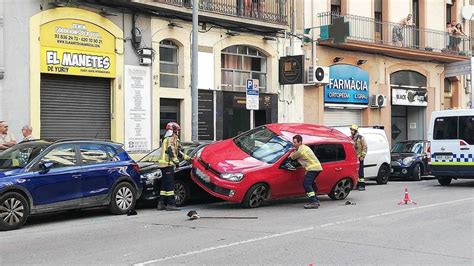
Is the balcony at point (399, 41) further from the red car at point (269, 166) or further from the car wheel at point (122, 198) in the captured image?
the car wheel at point (122, 198)

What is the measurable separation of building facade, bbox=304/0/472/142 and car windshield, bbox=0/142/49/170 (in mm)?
15089

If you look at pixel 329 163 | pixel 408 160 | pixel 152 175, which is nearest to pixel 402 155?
pixel 408 160

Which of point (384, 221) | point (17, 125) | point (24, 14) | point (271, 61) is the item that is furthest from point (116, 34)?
point (384, 221)

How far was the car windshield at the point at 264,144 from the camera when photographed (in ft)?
38.5

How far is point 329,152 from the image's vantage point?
41.3ft

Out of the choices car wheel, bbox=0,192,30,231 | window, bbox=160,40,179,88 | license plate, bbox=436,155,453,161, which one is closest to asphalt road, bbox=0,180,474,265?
car wheel, bbox=0,192,30,231

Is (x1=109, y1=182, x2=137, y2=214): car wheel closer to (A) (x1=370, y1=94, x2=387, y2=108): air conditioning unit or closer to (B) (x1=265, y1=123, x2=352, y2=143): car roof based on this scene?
(B) (x1=265, y1=123, x2=352, y2=143): car roof

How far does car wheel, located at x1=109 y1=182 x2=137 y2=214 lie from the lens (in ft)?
35.0

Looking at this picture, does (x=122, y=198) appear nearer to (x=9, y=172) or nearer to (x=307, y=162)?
(x=9, y=172)

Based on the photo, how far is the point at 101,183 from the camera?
34.1 feet

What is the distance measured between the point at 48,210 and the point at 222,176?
337 centimetres

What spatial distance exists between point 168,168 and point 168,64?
28.4ft

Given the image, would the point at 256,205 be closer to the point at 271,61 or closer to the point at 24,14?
the point at 24,14

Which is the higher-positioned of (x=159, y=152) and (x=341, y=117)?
(x=341, y=117)
